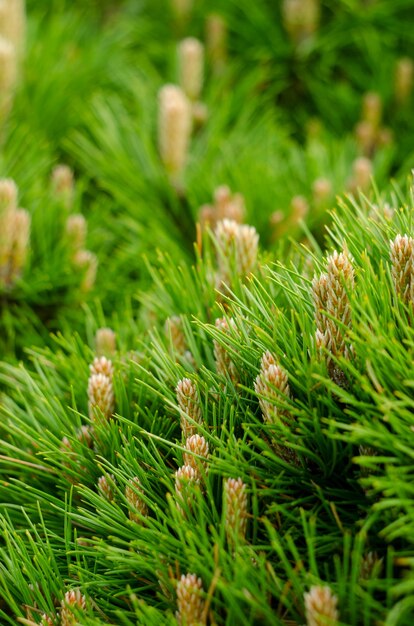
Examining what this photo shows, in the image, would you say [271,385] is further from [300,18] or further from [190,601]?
[300,18]

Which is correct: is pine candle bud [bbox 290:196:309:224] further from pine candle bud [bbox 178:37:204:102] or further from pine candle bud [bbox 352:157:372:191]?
pine candle bud [bbox 178:37:204:102]

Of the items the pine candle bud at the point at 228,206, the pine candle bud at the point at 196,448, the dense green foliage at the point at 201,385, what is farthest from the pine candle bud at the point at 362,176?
the pine candle bud at the point at 196,448

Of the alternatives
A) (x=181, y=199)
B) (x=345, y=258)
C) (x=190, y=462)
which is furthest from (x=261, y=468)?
(x=181, y=199)

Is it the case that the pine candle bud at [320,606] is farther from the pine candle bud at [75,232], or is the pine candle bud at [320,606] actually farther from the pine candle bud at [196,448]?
the pine candle bud at [75,232]

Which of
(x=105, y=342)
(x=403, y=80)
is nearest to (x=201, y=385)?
(x=105, y=342)

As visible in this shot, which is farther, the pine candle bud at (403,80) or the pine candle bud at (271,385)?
the pine candle bud at (403,80)

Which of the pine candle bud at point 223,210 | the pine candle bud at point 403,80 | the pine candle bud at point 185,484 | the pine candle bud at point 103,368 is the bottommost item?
the pine candle bud at point 185,484

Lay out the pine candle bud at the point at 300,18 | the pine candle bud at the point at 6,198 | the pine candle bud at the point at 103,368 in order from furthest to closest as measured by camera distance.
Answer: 1. the pine candle bud at the point at 300,18
2. the pine candle bud at the point at 6,198
3. the pine candle bud at the point at 103,368
